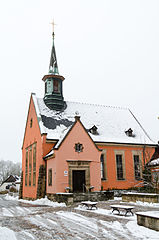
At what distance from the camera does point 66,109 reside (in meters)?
30.7

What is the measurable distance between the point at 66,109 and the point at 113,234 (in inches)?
908

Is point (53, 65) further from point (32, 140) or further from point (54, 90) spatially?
point (32, 140)

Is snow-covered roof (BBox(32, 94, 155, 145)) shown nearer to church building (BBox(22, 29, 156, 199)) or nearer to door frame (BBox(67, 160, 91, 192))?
church building (BBox(22, 29, 156, 199))

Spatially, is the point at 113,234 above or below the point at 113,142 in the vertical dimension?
below

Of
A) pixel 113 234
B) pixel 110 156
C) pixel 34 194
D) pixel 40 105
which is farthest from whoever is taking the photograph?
pixel 40 105

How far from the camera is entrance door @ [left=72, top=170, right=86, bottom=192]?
899 inches

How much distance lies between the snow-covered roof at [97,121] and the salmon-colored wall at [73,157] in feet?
8.51

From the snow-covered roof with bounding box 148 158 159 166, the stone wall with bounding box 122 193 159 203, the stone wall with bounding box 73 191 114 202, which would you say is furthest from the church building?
the stone wall with bounding box 122 193 159 203

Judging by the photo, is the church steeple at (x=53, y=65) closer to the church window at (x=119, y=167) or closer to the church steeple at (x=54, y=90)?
the church steeple at (x=54, y=90)

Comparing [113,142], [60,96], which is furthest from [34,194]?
[60,96]

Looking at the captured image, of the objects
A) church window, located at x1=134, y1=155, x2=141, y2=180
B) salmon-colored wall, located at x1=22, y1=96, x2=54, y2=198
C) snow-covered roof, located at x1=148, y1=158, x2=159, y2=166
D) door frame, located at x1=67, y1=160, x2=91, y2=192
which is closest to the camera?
door frame, located at x1=67, y1=160, x2=91, y2=192

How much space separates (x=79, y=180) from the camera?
23.0 m

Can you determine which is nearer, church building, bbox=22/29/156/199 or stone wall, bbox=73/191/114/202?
stone wall, bbox=73/191/114/202

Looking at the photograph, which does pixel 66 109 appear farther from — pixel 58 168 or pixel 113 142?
pixel 58 168
